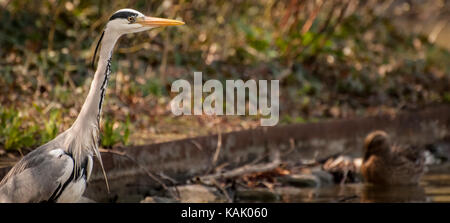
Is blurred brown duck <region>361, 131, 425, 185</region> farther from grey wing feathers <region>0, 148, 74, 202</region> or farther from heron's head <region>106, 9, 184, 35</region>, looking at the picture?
grey wing feathers <region>0, 148, 74, 202</region>

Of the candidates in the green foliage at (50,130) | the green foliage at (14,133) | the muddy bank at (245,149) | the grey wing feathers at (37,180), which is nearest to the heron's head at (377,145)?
the muddy bank at (245,149)

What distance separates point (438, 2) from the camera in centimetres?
1645

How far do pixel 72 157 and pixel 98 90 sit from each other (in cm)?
53

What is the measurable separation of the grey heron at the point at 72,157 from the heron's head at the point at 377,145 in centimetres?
448

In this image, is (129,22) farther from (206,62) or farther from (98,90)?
(206,62)

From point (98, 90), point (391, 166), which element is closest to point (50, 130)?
point (98, 90)

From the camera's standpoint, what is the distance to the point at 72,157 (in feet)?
19.5

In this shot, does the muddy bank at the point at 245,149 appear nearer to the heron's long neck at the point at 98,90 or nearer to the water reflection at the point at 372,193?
the water reflection at the point at 372,193

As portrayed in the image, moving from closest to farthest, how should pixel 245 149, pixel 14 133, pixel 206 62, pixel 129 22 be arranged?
pixel 129 22
pixel 14 133
pixel 245 149
pixel 206 62

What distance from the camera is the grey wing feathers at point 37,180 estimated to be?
5.77 metres

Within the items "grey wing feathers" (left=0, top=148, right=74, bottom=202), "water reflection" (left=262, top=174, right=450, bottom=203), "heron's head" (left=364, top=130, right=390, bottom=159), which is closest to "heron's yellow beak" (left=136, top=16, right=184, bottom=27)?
"grey wing feathers" (left=0, top=148, right=74, bottom=202)
